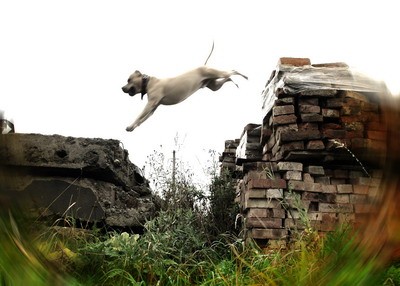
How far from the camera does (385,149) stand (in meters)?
0.54

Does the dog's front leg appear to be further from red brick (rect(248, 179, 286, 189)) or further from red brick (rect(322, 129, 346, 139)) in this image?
red brick (rect(248, 179, 286, 189))

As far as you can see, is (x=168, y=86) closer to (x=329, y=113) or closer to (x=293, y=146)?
(x=329, y=113)

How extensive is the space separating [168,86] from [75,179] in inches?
12.3

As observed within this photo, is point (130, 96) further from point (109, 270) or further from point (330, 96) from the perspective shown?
point (330, 96)

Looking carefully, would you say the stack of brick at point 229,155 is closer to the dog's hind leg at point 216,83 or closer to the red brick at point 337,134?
the red brick at point 337,134

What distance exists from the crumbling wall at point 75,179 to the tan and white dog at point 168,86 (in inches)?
6.5

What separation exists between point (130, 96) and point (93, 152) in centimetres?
21

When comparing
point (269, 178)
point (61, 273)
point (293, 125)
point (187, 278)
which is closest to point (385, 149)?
point (61, 273)

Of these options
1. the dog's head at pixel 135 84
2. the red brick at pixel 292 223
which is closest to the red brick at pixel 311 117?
the red brick at pixel 292 223

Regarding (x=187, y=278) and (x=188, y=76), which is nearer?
(x=188, y=76)

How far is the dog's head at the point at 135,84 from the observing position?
867mm

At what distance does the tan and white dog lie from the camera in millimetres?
846

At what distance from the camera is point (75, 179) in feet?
3.38

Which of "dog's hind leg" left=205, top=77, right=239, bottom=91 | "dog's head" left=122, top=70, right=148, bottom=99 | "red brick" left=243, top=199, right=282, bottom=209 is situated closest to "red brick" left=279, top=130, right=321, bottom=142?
"red brick" left=243, top=199, right=282, bottom=209
